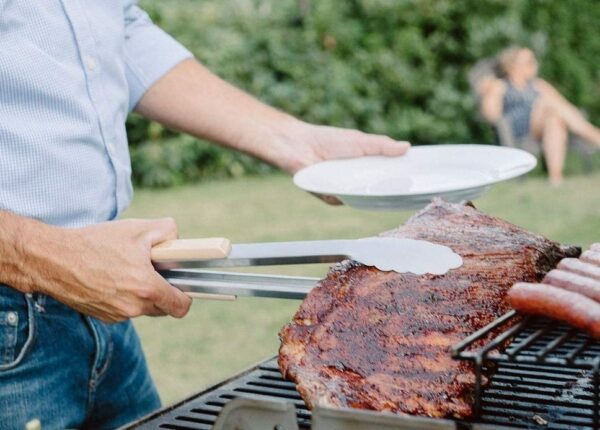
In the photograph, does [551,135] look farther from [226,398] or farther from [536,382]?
[226,398]

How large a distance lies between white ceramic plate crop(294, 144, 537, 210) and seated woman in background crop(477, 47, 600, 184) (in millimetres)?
8760

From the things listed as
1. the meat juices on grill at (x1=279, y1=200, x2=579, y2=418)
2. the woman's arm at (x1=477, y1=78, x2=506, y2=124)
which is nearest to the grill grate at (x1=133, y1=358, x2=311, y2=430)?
the meat juices on grill at (x1=279, y1=200, x2=579, y2=418)

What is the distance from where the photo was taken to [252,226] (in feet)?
30.4

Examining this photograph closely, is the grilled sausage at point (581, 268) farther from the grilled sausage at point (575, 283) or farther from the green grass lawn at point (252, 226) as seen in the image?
the green grass lawn at point (252, 226)

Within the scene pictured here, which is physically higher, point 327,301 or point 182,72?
point 182,72

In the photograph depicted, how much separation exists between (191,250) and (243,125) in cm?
100

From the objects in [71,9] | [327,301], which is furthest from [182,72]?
[327,301]

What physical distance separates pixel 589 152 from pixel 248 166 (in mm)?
4854

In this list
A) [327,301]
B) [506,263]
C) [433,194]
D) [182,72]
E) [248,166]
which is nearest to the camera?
[327,301]

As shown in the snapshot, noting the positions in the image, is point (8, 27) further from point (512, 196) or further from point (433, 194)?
point (512, 196)

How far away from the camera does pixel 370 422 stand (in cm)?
143

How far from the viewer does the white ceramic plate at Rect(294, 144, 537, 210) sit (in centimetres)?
244

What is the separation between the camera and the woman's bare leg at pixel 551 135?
11102 mm

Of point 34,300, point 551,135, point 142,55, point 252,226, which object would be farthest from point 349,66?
point 34,300
